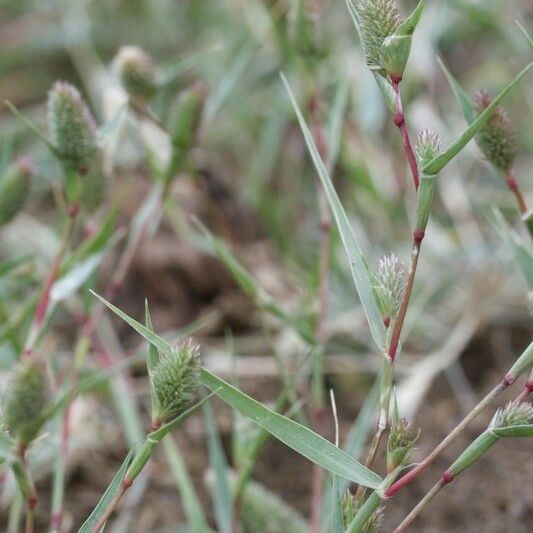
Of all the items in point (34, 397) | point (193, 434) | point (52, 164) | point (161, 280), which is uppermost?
point (52, 164)

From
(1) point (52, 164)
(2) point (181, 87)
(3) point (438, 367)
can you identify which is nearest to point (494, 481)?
(3) point (438, 367)

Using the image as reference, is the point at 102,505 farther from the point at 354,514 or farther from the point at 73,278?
the point at 73,278

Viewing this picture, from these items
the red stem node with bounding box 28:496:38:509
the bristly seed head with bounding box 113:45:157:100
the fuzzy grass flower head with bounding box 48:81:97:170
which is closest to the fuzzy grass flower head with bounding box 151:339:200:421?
the red stem node with bounding box 28:496:38:509

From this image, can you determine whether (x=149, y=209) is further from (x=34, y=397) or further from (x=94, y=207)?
(x=34, y=397)

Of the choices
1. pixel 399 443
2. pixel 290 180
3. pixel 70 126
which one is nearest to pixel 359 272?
pixel 399 443

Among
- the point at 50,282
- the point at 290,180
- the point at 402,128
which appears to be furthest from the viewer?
the point at 290,180

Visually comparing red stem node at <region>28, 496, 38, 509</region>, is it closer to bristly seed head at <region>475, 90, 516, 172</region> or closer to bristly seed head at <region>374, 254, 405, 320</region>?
bristly seed head at <region>374, 254, 405, 320</region>

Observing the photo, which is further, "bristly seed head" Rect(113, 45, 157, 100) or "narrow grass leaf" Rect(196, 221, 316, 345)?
"bristly seed head" Rect(113, 45, 157, 100)
